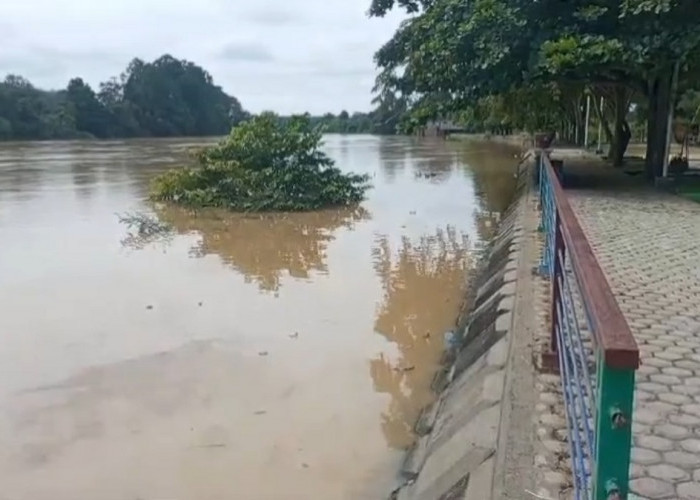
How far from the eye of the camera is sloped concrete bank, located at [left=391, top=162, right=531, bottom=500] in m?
3.05

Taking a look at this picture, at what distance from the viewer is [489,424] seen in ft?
11.2

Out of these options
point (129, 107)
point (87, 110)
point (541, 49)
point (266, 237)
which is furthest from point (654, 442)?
point (129, 107)

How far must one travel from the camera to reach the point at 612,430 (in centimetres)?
154

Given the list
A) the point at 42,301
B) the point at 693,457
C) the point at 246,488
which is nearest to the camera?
the point at 693,457

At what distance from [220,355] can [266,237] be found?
20.5ft

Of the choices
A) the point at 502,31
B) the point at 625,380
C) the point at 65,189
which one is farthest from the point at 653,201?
the point at 65,189

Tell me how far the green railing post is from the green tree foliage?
528 inches

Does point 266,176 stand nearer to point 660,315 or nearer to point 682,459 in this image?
point 660,315

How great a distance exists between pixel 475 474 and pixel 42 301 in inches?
232

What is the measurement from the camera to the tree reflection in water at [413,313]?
491cm

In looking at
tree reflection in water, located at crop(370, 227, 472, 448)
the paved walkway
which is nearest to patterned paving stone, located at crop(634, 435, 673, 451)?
the paved walkway

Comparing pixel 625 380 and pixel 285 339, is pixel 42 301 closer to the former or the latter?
pixel 285 339

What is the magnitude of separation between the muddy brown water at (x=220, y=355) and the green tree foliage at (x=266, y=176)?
2354mm

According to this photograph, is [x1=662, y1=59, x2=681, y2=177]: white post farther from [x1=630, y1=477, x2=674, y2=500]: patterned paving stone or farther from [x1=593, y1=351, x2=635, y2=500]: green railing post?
[x1=593, y1=351, x2=635, y2=500]: green railing post
